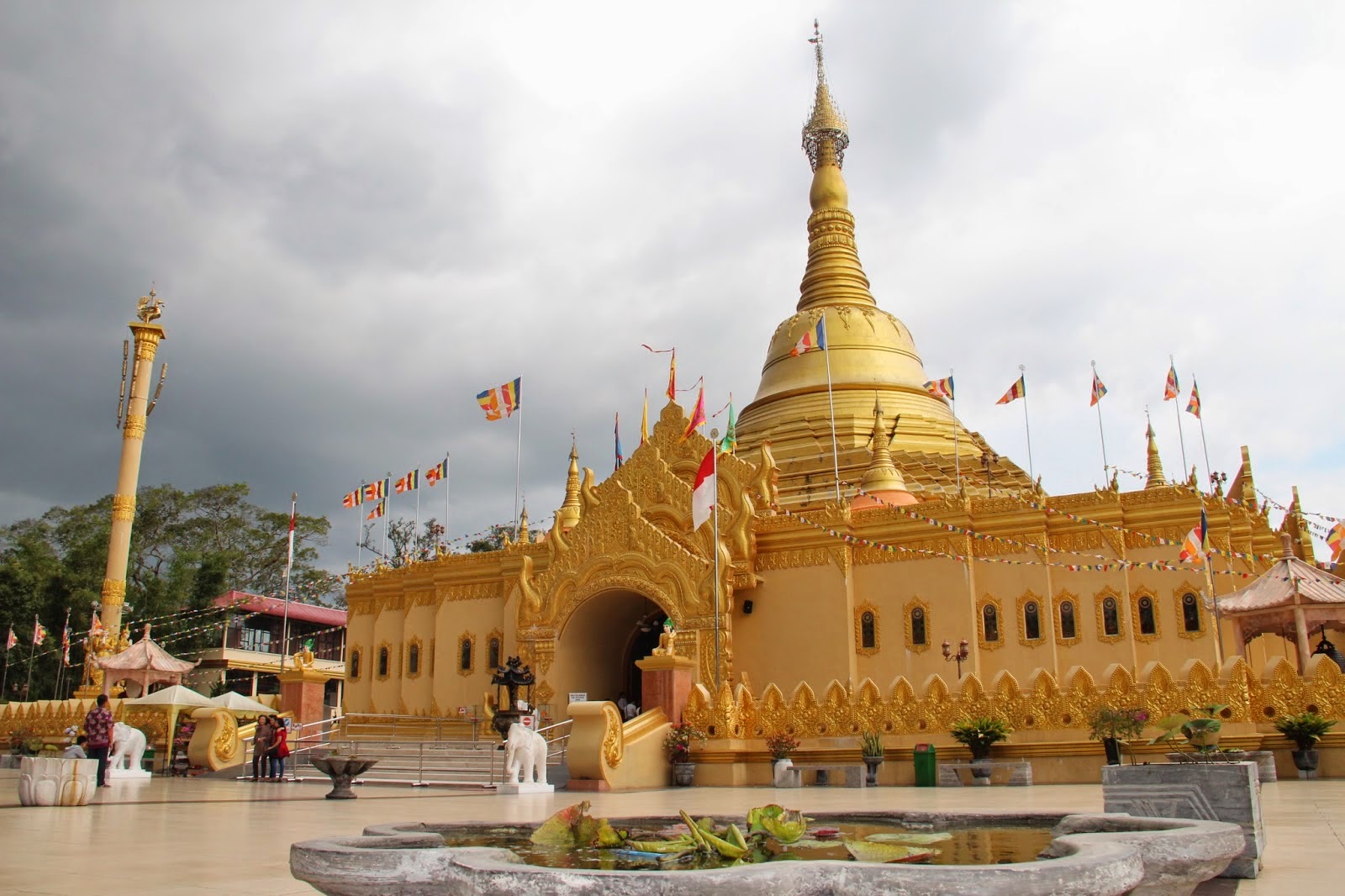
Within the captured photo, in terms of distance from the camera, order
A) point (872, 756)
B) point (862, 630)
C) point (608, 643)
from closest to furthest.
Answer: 1. point (872, 756)
2. point (862, 630)
3. point (608, 643)

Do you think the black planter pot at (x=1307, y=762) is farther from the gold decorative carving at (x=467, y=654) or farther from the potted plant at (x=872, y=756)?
the gold decorative carving at (x=467, y=654)

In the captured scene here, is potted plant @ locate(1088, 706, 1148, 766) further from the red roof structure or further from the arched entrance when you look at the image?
the red roof structure

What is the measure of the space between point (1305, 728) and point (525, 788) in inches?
462

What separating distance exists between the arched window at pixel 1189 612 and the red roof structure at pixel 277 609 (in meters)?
36.8

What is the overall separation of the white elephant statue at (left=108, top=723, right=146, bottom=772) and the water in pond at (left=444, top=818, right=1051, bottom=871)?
17.9m

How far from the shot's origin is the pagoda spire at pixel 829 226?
3791cm

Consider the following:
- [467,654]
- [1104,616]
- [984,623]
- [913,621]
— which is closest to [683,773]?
[913,621]

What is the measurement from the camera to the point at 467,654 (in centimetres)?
2983

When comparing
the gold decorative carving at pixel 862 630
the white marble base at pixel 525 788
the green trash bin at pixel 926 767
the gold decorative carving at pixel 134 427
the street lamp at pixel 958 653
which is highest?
the gold decorative carving at pixel 134 427

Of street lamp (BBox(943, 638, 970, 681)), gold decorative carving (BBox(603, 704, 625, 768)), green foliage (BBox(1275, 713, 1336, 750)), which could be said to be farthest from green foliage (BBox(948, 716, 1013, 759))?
gold decorative carving (BBox(603, 704, 625, 768))

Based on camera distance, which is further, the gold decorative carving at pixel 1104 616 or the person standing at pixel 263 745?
the gold decorative carving at pixel 1104 616

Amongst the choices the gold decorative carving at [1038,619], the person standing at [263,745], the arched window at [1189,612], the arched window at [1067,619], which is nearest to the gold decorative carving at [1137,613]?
the arched window at [1189,612]

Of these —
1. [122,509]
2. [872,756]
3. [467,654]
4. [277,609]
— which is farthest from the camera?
[277,609]

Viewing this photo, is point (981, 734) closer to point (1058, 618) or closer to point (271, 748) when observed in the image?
point (1058, 618)
